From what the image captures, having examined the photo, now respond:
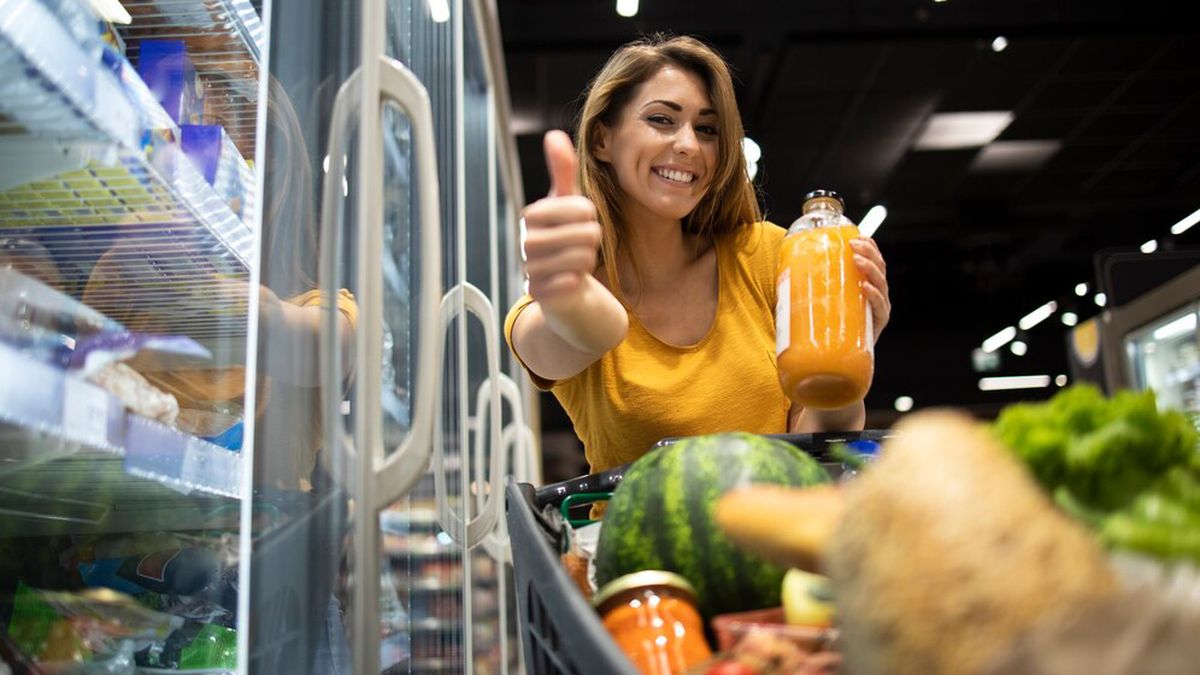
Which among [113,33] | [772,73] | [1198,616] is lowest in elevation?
[1198,616]

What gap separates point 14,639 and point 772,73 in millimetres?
6998

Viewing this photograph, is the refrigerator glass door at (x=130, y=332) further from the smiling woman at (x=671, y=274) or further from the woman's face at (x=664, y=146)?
the woman's face at (x=664, y=146)

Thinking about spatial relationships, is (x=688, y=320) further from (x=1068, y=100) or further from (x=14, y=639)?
(x=1068, y=100)

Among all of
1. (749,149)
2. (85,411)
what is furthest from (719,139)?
(749,149)

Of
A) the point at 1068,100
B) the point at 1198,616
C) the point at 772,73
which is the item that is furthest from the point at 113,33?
the point at 1068,100

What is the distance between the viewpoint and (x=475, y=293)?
101 inches

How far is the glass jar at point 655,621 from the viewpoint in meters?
0.64

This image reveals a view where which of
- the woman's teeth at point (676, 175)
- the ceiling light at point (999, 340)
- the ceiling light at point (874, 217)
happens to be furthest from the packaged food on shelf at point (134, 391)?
the ceiling light at point (999, 340)

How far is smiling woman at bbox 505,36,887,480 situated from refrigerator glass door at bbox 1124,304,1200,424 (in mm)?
3500

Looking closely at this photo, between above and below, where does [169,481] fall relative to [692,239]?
below

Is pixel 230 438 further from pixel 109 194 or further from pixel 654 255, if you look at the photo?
pixel 654 255

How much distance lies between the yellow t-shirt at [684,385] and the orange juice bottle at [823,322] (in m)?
0.32

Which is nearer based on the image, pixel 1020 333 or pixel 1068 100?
pixel 1068 100

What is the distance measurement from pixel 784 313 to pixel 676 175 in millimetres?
573
